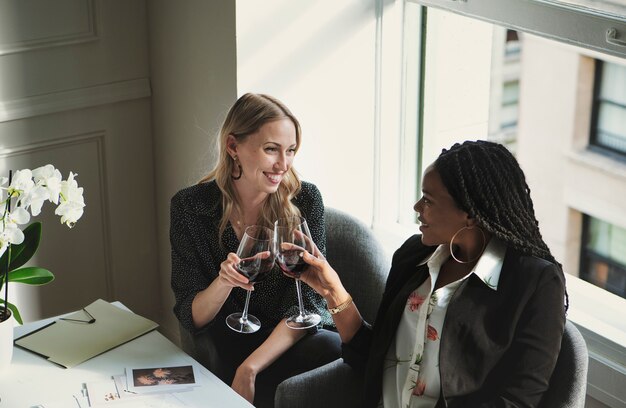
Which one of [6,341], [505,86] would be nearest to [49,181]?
[6,341]

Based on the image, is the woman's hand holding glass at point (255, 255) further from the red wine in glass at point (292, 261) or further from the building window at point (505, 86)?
the building window at point (505, 86)

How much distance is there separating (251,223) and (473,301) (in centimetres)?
75

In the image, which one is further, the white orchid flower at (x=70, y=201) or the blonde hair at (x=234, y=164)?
the blonde hair at (x=234, y=164)

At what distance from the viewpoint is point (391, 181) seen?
3158 millimetres

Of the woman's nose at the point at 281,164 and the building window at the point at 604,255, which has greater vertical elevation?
the woman's nose at the point at 281,164

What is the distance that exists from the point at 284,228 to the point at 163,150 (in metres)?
1.39

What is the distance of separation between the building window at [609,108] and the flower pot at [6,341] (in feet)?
5.20

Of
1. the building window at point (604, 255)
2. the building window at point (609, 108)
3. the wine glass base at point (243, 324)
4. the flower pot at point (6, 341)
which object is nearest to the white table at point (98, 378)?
the flower pot at point (6, 341)

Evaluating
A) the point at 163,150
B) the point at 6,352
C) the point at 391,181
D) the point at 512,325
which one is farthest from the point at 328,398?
the point at 163,150

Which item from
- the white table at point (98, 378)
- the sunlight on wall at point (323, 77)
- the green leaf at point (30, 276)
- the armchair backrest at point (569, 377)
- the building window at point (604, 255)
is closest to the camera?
the armchair backrest at point (569, 377)

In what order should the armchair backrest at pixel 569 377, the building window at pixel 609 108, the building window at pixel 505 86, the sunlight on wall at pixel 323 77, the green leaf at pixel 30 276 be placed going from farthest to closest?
the sunlight on wall at pixel 323 77 < the building window at pixel 505 86 < the building window at pixel 609 108 < the green leaf at pixel 30 276 < the armchair backrest at pixel 569 377

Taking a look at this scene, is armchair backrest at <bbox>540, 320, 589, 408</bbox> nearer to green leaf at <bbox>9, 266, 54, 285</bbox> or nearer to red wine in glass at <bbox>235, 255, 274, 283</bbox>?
red wine in glass at <bbox>235, 255, 274, 283</bbox>

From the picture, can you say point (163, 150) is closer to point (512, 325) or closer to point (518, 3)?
point (518, 3)

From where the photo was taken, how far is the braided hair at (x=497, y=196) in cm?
201
